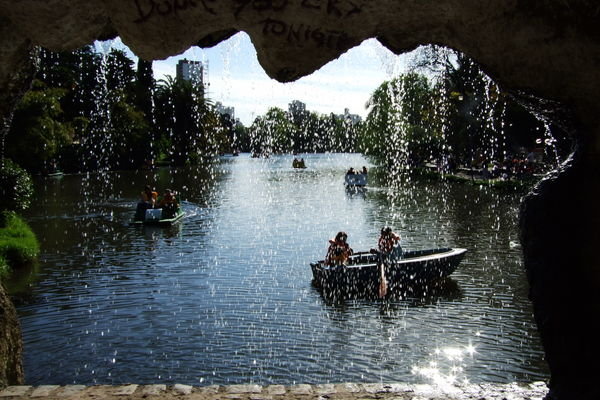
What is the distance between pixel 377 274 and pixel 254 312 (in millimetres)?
3264

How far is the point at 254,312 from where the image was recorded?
14.2 metres

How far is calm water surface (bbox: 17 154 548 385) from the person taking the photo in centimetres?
1117

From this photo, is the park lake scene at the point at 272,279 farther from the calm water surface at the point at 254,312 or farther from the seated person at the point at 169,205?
the seated person at the point at 169,205

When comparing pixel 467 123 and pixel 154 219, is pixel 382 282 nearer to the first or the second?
pixel 154 219

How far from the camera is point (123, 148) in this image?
2820 inches

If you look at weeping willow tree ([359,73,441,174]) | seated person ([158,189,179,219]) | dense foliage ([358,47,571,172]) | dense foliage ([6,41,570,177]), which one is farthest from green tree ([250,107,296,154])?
seated person ([158,189,179,219])

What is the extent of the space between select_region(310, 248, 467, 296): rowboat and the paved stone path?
7.73 m

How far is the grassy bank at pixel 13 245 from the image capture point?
58.7 ft

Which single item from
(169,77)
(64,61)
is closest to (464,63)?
(64,61)

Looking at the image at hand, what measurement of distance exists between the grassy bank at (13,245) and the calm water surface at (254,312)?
2.37ft

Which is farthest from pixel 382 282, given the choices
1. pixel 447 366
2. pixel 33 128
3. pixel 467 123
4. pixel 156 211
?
pixel 467 123

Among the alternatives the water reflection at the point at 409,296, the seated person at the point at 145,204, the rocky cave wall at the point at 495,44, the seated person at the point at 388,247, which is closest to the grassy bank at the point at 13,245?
the seated person at the point at 145,204

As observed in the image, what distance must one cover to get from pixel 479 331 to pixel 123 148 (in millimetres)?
64147

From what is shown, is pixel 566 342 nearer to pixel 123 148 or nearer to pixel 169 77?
pixel 123 148
